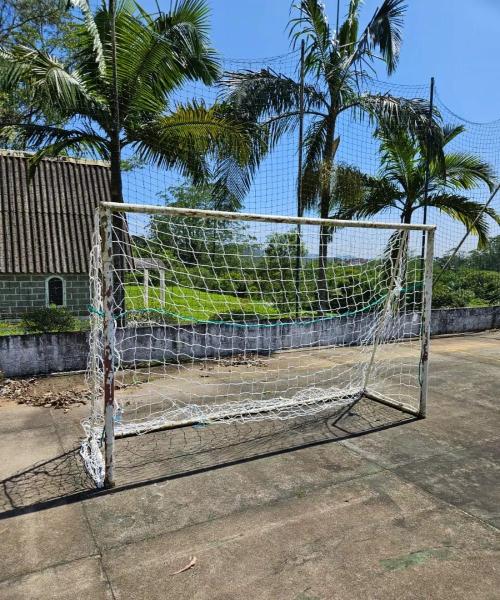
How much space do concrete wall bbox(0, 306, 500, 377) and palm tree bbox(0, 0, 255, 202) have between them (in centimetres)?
242

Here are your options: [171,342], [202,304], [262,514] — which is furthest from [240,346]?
[262,514]

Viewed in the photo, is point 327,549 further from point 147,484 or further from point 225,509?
point 147,484

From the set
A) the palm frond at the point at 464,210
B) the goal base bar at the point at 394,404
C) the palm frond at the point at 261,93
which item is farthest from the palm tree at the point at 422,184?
the goal base bar at the point at 394,404

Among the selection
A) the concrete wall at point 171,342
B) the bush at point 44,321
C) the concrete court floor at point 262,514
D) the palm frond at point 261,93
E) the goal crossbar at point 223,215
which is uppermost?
the palm frond at point 261,93

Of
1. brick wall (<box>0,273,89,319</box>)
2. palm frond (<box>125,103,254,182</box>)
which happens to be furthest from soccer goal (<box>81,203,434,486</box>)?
brick wall (<box>0,273,89,319</box>)

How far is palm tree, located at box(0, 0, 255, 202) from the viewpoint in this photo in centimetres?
660

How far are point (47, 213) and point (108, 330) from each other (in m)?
9.83

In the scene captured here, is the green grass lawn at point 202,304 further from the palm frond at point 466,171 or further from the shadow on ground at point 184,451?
the palm frond at point 466,171

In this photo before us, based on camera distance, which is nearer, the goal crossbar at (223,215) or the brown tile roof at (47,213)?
the goal crossbar at (223,215)

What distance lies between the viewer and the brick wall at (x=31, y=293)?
11250 millimetres

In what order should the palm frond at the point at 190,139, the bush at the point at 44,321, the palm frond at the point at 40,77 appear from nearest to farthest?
the palm frond at the point at 40,77 → the bush at the point at 44,321 → the palm frond at the point at 190,139

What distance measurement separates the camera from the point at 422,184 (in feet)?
35.1

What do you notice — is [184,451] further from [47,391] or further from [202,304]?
[202,304]

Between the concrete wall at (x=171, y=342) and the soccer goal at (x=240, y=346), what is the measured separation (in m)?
0.02
